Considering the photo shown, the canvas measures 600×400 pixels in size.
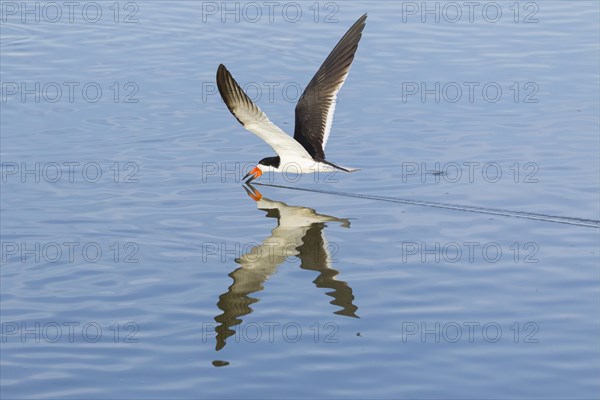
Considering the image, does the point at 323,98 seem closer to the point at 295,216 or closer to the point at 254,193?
the point at 254,193

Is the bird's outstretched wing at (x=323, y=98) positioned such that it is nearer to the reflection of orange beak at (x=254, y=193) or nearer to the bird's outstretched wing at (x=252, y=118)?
the bird's outstretched wing at (x=252, y=118)

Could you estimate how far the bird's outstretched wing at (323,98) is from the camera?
39.9 ft

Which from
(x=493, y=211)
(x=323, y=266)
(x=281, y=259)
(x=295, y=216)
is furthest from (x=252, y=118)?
(x=493, y=211)

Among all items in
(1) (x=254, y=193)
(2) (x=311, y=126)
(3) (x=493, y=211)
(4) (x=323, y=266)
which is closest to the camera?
(4) (x=323, y=266)

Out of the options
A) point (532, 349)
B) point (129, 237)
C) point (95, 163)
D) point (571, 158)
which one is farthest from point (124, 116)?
point (532, 349)

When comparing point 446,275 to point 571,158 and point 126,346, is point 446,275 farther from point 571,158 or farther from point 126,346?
point 571,158

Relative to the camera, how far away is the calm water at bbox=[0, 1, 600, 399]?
762cm

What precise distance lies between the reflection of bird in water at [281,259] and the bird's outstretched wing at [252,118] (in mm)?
529

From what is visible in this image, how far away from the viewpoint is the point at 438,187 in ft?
37.9

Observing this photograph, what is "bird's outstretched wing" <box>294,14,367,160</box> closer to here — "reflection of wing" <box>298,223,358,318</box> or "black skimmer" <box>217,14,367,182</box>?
"black skimmer" <box>217,14,367,182</box>

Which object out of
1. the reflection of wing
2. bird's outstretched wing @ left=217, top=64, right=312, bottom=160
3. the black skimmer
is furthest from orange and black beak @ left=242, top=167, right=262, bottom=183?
the reflection of wing

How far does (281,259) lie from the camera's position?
32.4ft

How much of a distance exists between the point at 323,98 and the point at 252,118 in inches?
64.9

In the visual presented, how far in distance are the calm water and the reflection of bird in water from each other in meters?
0.03
